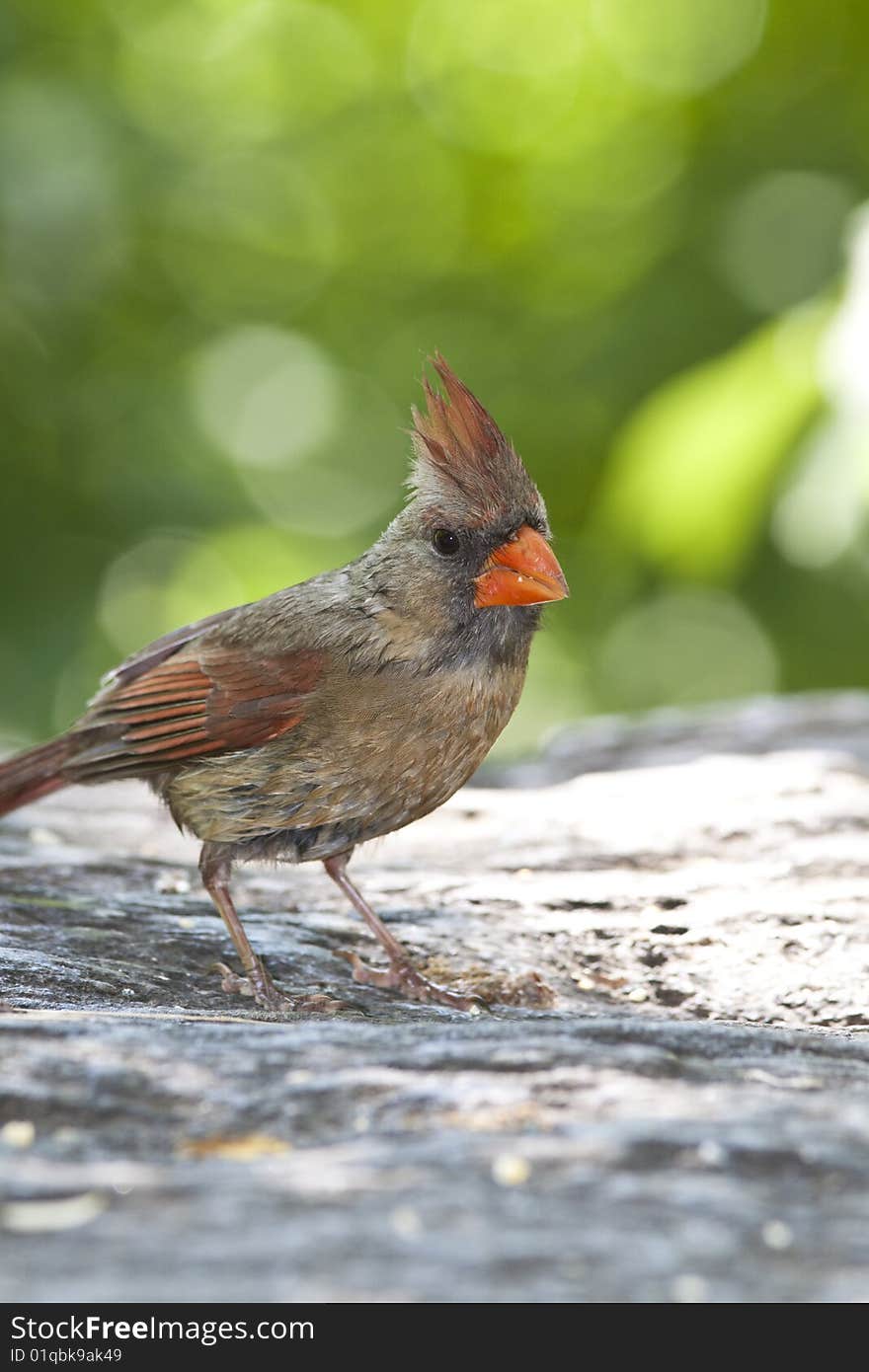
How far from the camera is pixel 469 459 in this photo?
3.41 metres

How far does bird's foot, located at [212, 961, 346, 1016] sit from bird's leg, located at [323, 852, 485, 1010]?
0.58ft

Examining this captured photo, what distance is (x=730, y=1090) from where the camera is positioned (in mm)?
2010

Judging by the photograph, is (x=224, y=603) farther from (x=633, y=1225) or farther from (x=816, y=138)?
(x=633, y=1225)

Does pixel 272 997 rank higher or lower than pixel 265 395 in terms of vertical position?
lower

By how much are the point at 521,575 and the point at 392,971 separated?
0.84 m

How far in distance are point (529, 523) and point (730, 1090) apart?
167cm

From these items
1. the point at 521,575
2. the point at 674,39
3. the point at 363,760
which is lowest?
the point at 363,760

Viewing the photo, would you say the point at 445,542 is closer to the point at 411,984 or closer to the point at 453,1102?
the point at 411,984

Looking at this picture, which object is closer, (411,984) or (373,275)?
(411,984)

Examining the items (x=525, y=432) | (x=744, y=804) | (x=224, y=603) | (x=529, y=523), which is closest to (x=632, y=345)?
(x=525, y=432)

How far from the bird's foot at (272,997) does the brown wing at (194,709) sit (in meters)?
0.50

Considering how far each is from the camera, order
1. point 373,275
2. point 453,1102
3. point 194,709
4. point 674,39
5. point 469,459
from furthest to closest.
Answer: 1. point 373,275
2. point 674,39
3. point 194,709
4. point 469,459
5. point 453,1102

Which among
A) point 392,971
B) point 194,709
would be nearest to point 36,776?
point 194,709

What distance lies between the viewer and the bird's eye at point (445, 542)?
3.44 meters
